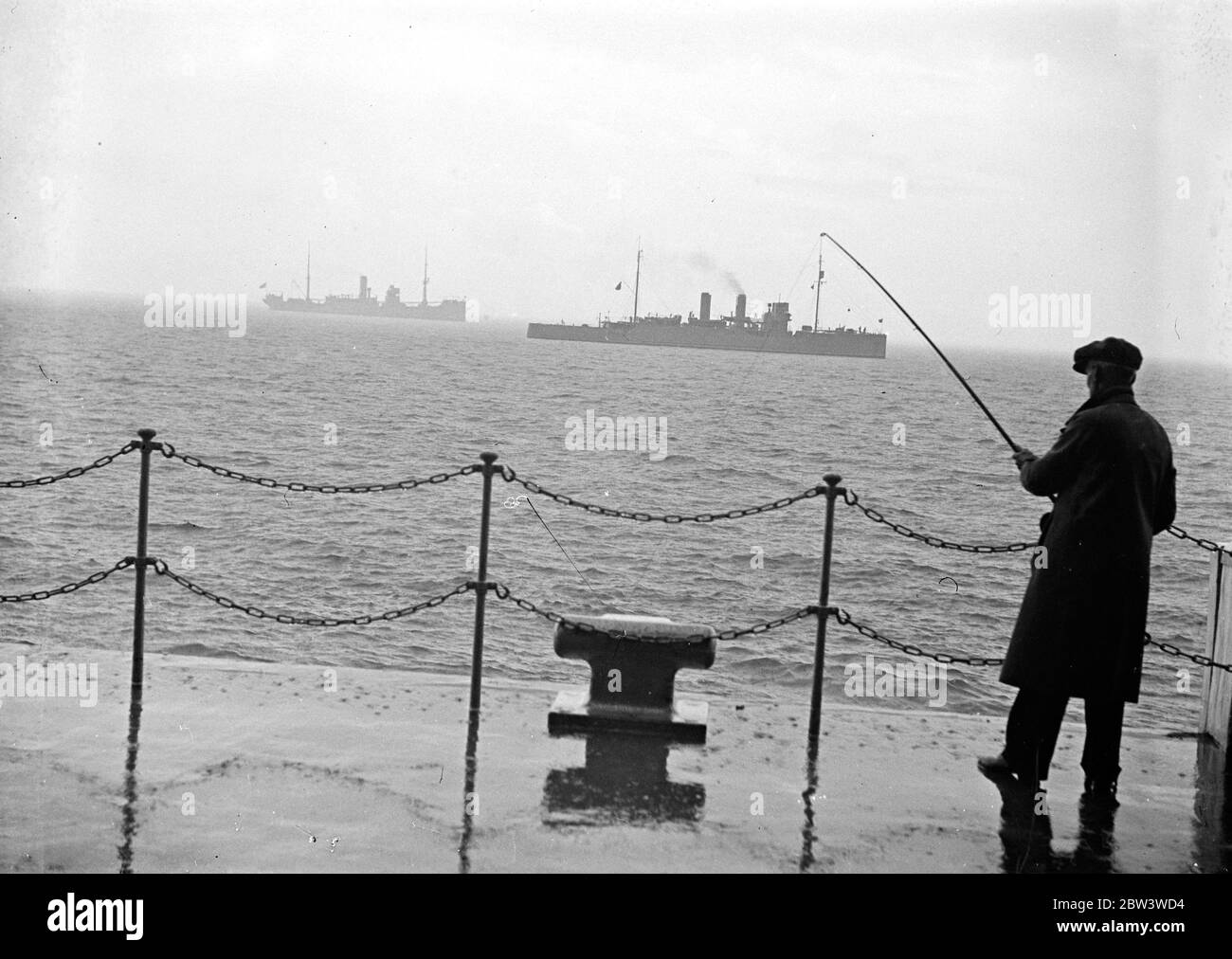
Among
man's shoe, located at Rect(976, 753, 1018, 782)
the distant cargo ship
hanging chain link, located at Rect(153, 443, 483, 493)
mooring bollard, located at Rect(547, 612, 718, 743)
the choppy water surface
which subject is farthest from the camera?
the distant cargo ship

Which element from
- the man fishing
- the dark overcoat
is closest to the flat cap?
the man fishing

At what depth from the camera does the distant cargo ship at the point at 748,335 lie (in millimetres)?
137875

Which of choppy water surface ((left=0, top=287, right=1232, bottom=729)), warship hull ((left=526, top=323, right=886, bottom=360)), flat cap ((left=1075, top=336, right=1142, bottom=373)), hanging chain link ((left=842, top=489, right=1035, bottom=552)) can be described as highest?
warship hull ((left=526, top=323, right=886, bottom=360))

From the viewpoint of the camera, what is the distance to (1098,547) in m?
5.40

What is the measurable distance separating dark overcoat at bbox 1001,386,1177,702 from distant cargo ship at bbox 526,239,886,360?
130872mm

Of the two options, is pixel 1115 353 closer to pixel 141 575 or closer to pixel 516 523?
pixel 141 575

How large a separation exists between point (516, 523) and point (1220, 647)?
77.0ft

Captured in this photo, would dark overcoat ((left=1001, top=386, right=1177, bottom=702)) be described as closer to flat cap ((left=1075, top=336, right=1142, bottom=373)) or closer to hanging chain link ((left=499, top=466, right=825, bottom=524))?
flat cap ((left=1075, top=336, right=1142, bottom=373))

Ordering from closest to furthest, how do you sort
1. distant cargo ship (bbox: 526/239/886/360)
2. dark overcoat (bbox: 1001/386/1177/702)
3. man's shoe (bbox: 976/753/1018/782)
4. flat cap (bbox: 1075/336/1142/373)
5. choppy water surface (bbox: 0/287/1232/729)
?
dark overcoat (bbox: 1001/386/1177/702), flat cap (bbox: 1075/336/1142/373), man's shoe (bbox: 976/753/1018/782), choppy water surface (bbox: 0/287/1232/729), distant cargo ship (bbox: 526/239/886/360)

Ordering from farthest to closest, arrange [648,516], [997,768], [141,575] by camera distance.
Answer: [648,516], [141,575], [997,768]

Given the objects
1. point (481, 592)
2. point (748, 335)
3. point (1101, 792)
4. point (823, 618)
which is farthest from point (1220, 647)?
point (748, 335)

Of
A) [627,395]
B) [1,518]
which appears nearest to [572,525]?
[1,518]

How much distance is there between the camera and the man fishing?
212 inches
